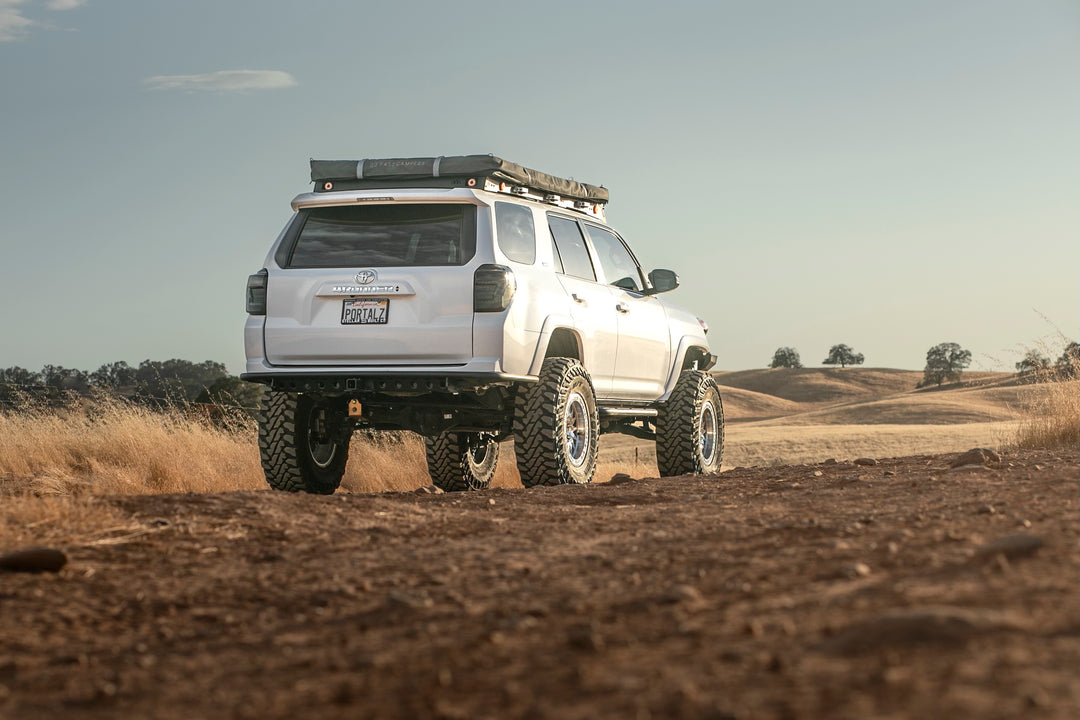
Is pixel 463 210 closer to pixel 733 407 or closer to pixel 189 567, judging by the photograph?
pixel 189 567

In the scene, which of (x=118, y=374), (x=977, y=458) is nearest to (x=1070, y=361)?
(x=977, y=458)

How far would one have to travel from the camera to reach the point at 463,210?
8469mm

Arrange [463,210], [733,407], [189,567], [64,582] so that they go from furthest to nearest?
[733,407] < [463,210] < [189,567] < [64,582]

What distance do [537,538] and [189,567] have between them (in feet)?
4.98

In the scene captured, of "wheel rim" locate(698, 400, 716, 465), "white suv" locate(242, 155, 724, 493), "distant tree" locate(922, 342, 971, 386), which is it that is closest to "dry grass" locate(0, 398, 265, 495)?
"white suv" locate(242, 155, 724, 493)

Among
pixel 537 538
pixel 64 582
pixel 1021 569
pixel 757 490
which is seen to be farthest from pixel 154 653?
pixel 757 490

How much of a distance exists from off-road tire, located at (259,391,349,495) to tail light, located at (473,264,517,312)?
1.79 metres

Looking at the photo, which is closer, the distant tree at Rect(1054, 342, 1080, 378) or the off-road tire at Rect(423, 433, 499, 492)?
the off-road tire at Rect(423, 433, 499, 492)

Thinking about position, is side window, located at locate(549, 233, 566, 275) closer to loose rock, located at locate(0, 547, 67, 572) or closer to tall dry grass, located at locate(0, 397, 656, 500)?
tall dry grass, located at locate(0, 397, 656, 500)

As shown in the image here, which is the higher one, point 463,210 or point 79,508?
point 463,210

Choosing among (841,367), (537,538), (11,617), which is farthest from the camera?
(841,367)

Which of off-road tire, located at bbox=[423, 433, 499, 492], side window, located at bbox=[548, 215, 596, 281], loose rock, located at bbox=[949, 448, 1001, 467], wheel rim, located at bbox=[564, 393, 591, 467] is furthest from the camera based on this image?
off-road tire, located at bbox=[423, 433, 499, 492]

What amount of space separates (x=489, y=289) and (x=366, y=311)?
0.88 meters

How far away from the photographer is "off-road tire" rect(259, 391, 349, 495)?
8.93 m
